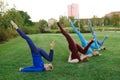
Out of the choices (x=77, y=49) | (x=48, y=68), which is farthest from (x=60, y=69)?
(x=77, y=49)

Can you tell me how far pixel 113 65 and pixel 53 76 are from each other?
2.48 meters

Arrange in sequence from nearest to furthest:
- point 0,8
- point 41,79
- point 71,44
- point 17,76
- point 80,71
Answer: point 41,79 → point 17,76 → point 80,71 → point 71,44 → point 0,8

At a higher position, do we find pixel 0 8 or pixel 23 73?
pixel 0 8

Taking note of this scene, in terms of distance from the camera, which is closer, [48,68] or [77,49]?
[48,68]

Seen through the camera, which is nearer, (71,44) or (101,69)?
(101,69)

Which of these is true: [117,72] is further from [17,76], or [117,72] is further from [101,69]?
[17,76]

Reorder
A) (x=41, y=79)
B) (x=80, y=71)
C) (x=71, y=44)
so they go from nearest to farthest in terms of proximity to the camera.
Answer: (x=41, y=79), (x=80, y=71), (x=71, y=44)

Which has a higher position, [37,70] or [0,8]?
[0,8]

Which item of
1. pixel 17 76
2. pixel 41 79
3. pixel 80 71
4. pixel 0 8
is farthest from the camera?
pixel 0 8

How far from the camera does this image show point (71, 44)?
965cm

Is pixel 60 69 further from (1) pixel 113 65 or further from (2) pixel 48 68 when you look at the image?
(1) pixel 113 65

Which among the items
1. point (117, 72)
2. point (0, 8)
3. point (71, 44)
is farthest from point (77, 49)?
point (0, 8)

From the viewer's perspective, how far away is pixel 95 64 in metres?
9.07

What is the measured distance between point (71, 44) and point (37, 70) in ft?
6.87
